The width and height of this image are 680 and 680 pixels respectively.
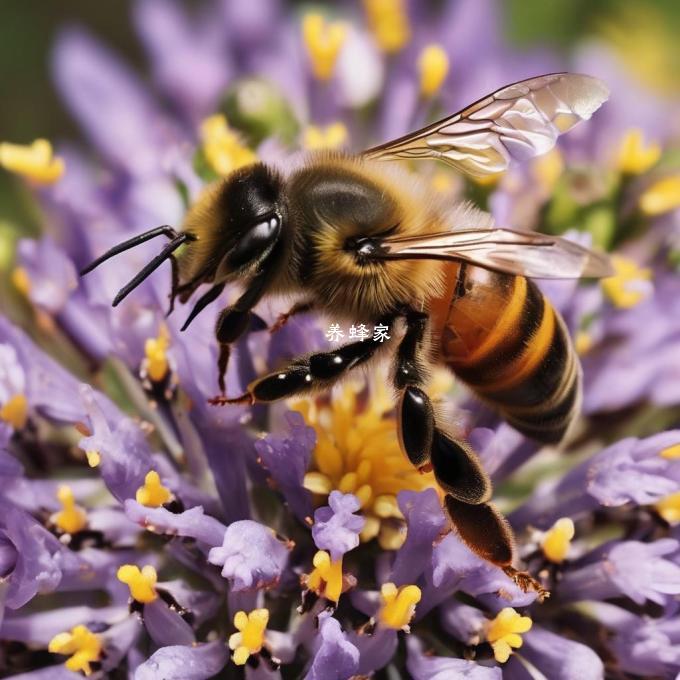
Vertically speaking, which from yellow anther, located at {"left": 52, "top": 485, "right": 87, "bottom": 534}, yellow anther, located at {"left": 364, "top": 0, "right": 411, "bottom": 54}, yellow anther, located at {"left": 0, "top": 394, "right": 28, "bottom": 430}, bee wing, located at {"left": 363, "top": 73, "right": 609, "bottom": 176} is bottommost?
yellow anther, located at {"left": 52, "top": 485, "right": 87, "bottom": 534}

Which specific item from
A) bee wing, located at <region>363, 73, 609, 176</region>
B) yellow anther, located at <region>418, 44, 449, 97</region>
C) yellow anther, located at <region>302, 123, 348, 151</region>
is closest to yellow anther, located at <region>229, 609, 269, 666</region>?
bee wing, located at <region>363, 73, 609, 176</region>

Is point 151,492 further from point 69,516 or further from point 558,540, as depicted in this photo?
point 558,540

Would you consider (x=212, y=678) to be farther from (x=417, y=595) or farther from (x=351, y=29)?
(x=351, y=29)

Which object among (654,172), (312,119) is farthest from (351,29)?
(654,172)

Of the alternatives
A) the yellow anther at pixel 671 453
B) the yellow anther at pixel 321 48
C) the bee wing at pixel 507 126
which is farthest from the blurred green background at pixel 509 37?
the yellow anther at pixel 671 453

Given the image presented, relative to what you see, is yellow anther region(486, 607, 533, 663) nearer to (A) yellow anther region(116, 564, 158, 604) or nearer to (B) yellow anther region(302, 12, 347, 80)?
(A) yellow anther region(116, 564, 158, 604)

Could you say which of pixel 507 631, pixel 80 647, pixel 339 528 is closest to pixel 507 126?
pixel 339 528

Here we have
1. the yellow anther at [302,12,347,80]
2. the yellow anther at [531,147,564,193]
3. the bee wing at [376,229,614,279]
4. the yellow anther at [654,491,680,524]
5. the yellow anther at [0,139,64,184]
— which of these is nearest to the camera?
the bee wing at [376,229,614,279]
